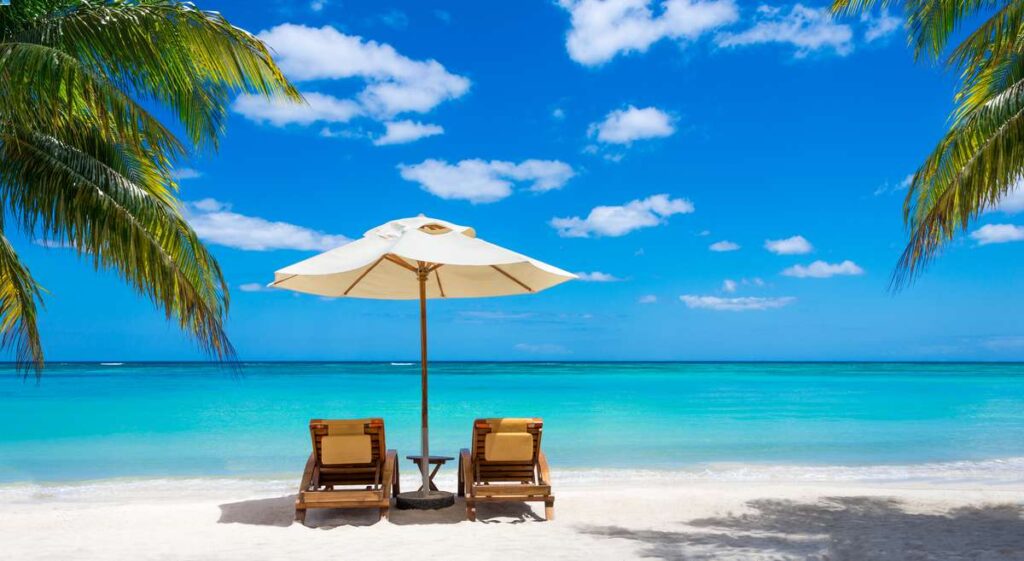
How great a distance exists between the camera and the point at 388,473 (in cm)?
566

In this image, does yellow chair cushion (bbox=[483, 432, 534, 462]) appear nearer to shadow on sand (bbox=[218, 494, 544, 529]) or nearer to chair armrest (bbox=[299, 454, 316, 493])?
shadow on sand (bbox=[218, 494, 544, 529])

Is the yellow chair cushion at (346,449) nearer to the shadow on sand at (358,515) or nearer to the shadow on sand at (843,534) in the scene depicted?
the shadow on sand at (358,515)

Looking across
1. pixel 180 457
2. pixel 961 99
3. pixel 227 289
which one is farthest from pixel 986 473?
pixel 180 457

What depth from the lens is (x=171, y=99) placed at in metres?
5.49

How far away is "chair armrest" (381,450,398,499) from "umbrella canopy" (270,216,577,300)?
1393 mm

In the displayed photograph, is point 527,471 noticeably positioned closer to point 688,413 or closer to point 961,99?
point 961,99

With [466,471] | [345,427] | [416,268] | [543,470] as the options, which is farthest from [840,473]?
[345,427]

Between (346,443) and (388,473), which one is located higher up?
(346,443)

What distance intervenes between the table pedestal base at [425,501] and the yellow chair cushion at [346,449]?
1.80 ft

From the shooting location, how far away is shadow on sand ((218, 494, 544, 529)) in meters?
5.60

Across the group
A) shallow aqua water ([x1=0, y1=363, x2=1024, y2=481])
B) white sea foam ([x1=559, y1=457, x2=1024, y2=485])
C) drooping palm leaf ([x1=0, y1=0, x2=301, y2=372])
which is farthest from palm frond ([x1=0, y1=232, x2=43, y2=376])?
white sea foam ([x1=559, y1=457, x2=1024, y2=485])

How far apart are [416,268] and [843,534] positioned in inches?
136

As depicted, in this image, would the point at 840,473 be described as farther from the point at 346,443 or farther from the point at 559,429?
the point at 346,443

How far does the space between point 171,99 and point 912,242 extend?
4.90 meters
